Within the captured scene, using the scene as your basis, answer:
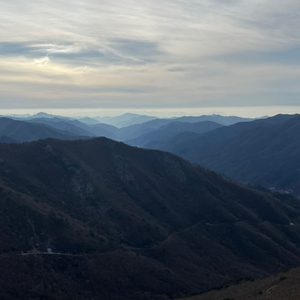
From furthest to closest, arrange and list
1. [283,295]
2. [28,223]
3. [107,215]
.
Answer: [107,215], [28,223], [283,295]

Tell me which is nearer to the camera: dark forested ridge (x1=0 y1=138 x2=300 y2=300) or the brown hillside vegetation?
the brown hillside vegetation

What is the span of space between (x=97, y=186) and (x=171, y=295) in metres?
38.5

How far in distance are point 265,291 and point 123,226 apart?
4369 cm

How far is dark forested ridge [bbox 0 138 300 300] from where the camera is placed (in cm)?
5369

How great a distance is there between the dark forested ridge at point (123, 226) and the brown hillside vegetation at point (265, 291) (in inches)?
527

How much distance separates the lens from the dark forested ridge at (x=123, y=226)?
5369cm

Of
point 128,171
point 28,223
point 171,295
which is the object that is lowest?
point 171,295

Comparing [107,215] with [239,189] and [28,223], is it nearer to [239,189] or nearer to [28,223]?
[28,223]

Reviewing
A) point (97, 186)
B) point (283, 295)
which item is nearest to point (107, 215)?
point (97, 186)

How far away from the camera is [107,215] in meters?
77.2

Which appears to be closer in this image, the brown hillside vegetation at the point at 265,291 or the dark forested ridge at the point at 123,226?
Answer: the brown hillside vegetation at the point at 265,291

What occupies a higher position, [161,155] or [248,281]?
[161,155]

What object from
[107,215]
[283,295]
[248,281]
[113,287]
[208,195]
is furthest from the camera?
[208,195]

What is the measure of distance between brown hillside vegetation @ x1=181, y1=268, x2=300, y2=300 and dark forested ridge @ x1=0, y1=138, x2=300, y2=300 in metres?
13.4
